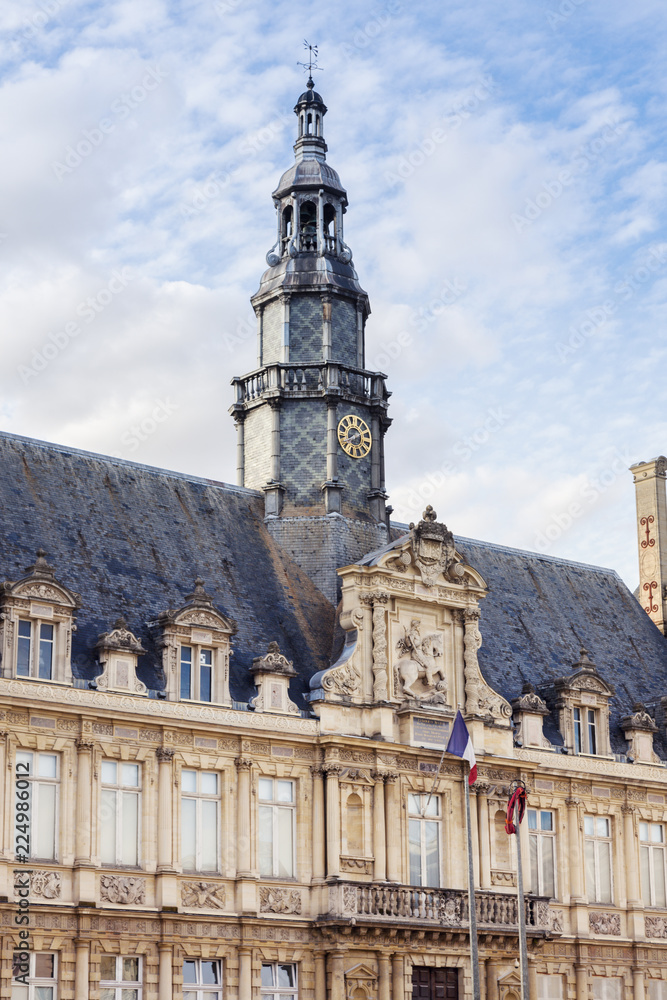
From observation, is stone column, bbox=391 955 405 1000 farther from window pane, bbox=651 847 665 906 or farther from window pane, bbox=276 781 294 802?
window pane, bbox=651 847 665 906

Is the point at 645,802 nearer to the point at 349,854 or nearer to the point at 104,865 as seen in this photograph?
the point at 349,854

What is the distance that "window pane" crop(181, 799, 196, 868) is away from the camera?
Result: 4100cm

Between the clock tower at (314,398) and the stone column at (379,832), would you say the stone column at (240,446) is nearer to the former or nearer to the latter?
the clock tower at (314,398)

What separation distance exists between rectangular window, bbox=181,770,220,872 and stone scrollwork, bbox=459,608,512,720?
28.6 ft

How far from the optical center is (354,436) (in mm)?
50750

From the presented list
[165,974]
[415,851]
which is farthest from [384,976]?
[165,974]

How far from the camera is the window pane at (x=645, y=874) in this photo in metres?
49.9

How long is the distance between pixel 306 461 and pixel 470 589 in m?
6.59

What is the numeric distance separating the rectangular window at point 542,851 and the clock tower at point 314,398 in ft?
28.9

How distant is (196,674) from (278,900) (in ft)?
20.3

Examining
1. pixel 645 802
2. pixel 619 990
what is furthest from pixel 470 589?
pixel 619 990

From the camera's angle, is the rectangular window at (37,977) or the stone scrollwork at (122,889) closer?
the rectangular window at (37,977)

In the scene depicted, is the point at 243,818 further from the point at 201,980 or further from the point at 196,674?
the point at 201,980

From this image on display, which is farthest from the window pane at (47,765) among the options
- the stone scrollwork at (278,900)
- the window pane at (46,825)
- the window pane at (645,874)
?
the window pane at (645,874)
